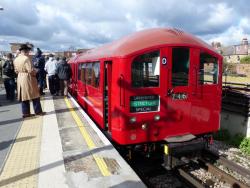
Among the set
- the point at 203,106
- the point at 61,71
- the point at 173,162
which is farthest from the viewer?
the point at 61,71

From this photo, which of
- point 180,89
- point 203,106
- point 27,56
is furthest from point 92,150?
point 27,56

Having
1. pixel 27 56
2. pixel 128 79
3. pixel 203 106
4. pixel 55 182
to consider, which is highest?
pixel 27 56

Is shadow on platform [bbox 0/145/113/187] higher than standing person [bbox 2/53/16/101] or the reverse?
the reverse

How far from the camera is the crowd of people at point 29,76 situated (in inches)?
350

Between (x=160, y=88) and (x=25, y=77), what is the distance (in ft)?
13.2

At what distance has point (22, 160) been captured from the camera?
5.75 m

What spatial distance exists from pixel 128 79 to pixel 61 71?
818 cm

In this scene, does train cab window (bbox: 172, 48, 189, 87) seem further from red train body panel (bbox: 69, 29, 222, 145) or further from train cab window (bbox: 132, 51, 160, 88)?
train cab window (bbox: 132, 51, 160, 88)

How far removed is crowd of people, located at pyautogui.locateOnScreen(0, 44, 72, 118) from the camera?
350 inches

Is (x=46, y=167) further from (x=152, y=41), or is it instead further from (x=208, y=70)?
(x=208, y=70)

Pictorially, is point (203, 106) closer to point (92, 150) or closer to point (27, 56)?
point (92, 150)

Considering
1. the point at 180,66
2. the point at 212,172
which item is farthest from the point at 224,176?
the point at 180,66

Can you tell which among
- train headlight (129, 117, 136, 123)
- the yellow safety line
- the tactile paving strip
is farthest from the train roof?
the tactile paving strip

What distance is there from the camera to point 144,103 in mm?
6617
